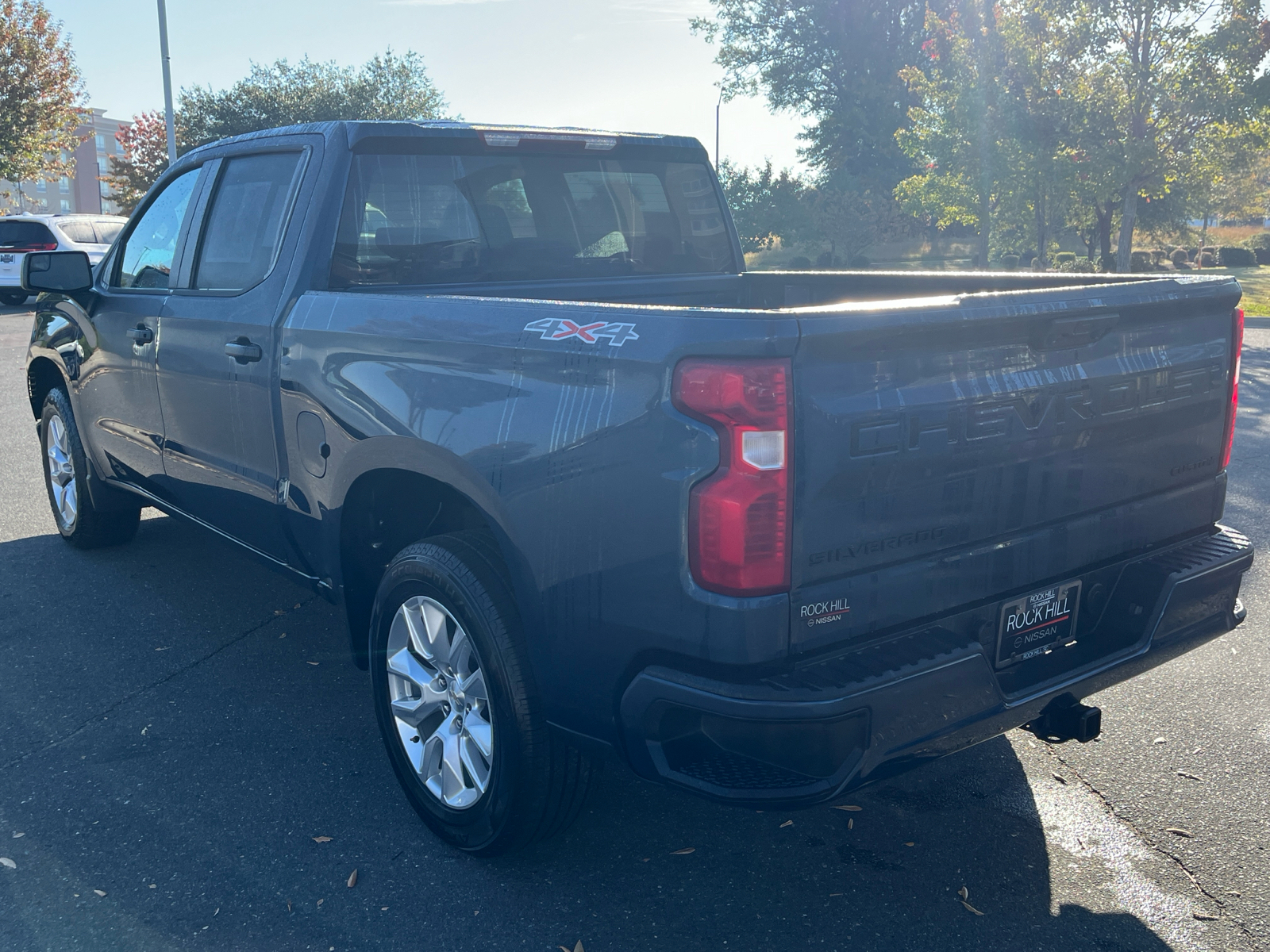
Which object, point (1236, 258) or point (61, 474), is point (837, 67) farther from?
A: point (61, 474)

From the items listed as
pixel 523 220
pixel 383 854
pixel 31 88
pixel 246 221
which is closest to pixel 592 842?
pixel 383 854

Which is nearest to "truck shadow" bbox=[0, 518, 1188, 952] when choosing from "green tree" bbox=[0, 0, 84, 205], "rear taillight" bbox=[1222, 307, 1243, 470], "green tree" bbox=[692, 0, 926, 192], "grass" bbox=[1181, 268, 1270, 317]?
"rear taillight" bbox=[1222, 307, 1243, 470]

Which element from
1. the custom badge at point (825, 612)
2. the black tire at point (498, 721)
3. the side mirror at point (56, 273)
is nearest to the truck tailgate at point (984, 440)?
the custom badge at point (825, 612)

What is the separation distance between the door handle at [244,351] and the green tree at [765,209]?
36789mm

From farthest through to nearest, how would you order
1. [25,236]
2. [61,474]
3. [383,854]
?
[25,236] → [61,474] → [383,854]

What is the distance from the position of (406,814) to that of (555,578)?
120 centimetres

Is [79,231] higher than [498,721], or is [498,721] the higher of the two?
[79,231]

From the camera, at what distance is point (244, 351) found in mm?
3727

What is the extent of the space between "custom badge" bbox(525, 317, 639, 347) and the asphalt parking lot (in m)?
1.48

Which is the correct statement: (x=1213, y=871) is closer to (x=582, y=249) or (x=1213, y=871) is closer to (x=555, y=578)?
(x=555, y=578)

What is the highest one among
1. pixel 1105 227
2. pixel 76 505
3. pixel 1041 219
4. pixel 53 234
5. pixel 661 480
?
pixel 1041 219

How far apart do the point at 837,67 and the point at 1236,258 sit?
17.4 m

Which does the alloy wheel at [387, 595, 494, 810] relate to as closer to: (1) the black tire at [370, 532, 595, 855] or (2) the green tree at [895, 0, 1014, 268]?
(1) the black tire at [370, 532, 595, 855]

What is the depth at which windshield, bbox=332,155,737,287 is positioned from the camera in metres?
3.79
